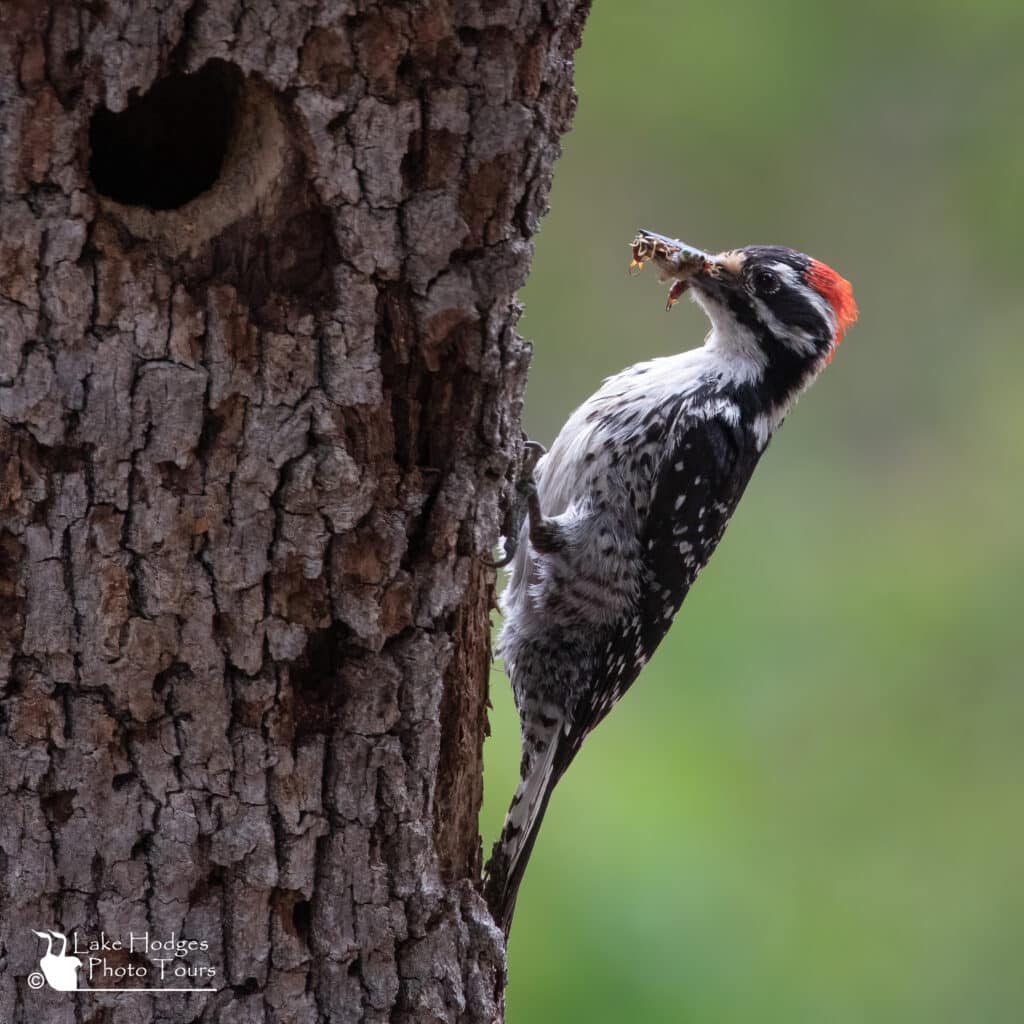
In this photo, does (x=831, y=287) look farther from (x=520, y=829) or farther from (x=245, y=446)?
(x=245, y=446)

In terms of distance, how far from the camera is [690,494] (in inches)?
131

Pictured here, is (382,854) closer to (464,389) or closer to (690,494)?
(464,389)

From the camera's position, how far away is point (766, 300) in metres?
3.51

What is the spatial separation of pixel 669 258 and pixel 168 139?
1.68 m

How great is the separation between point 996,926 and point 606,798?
2190 mm

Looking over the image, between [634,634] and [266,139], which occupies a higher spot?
[266,139]

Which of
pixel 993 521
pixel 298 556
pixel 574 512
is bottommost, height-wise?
pixel 298 556

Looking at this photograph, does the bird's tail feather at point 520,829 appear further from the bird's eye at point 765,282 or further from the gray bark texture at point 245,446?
the bird's eye at point 765,282

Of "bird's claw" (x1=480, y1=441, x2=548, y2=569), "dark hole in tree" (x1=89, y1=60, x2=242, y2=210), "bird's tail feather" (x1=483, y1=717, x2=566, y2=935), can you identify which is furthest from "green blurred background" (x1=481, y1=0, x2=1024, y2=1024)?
"dark hole in tree" (x1=89, y1=60, x2=242, y2=210)

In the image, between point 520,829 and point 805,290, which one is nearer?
point 520,829

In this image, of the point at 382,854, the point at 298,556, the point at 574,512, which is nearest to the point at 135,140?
the point at 298,556

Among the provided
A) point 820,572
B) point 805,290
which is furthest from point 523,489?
point 820,572

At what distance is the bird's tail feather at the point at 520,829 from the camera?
2791 millimetres

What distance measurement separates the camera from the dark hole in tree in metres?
1.88
